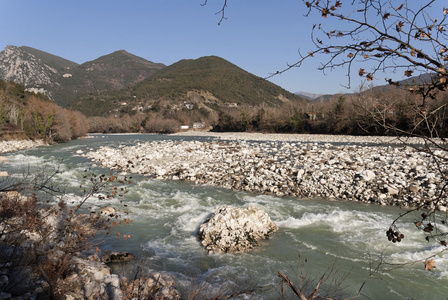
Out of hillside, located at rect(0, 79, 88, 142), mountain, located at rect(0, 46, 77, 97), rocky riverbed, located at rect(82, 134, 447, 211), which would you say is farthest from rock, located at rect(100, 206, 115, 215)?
mountain, located at rect(0, 46, 77, 97)

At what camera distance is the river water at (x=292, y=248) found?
4.78m

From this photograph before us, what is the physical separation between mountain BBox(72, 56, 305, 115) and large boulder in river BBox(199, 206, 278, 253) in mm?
88884

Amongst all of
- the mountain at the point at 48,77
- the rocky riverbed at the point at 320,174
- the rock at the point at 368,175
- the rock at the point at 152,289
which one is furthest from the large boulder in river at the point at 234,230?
the mountain at the point at 48,77

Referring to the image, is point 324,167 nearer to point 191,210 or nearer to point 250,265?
point 191,210

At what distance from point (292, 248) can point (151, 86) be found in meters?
124

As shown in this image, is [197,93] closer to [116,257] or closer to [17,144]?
[17,144]

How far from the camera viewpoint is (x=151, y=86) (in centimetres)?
12181

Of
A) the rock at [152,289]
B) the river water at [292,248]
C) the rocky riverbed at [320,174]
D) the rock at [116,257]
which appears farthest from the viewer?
the rocky riverbed at [320,174]

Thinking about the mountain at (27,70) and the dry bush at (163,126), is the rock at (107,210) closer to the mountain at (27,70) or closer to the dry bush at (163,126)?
the dry bush at (163,126)

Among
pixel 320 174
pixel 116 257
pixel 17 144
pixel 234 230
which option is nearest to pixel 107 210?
pixel 116 257

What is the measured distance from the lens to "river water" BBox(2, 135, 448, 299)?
4777mm

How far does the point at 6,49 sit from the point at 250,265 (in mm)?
199727

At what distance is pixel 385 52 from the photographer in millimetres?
1854

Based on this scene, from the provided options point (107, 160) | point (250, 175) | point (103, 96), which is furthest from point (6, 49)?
point (250, 175)
